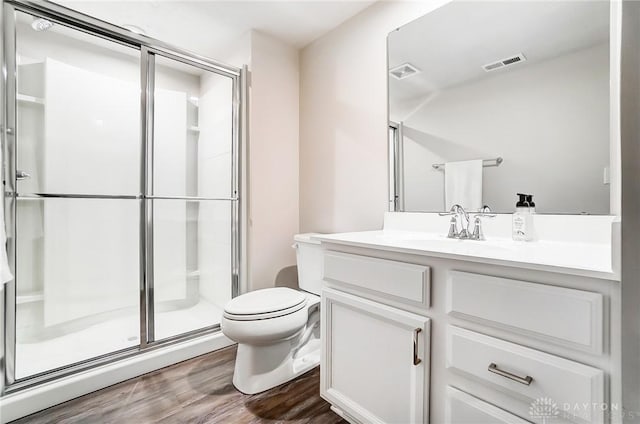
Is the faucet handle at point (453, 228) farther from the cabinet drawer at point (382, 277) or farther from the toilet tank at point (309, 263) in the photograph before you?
the toilet tank at point (309, 263)

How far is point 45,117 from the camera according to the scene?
1740 millimetres

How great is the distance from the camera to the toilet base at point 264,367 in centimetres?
147

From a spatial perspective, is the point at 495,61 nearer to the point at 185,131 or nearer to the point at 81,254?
the point at 185,131

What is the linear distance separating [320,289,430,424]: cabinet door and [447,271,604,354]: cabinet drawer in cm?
17

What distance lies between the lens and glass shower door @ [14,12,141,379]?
1.64 meters

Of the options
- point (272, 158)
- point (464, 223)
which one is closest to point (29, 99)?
point (272, 158)

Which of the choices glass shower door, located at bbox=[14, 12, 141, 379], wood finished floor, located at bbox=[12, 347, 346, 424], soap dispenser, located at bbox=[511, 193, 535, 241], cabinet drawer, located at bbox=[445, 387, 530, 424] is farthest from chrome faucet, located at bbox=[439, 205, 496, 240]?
glass shower door, located at bbox=[14, 12, 141, 379]

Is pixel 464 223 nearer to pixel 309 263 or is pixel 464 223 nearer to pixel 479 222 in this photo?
pixel 479 222

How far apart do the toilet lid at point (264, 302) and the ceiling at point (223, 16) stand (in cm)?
176

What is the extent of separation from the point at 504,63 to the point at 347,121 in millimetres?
909

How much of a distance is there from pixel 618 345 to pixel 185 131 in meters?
2.46

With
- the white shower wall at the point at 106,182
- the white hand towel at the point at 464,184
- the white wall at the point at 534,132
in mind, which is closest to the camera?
the white wall at the point at 534,132

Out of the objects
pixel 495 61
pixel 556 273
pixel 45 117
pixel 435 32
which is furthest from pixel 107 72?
pixel 556 273

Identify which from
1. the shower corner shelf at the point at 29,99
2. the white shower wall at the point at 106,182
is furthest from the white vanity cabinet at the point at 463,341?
the shower corner shelf at the point at 29,99
